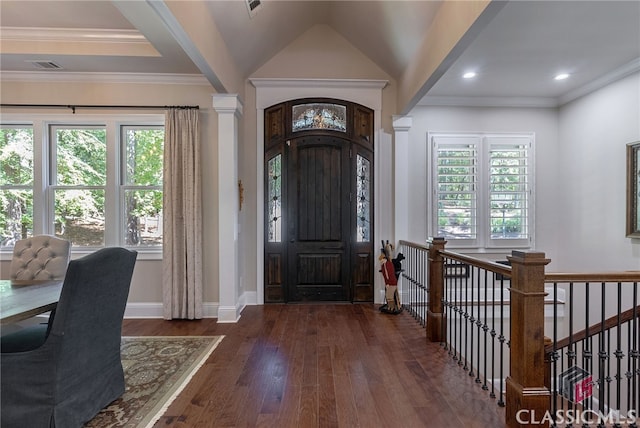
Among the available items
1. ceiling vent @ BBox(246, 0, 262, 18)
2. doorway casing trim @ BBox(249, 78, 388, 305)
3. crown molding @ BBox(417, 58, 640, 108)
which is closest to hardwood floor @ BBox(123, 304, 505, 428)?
doorway casing trim @ BBox(249, 78, 388, 305)

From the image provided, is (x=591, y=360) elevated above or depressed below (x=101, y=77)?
below

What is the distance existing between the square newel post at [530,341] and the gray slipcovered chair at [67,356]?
242 cm

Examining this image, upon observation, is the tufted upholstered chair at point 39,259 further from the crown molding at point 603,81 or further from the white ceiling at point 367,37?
the crown molding at point 603,81

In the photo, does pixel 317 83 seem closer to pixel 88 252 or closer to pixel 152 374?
pixel 88 252

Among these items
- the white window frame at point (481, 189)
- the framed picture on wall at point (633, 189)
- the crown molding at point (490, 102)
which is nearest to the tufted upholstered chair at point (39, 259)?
the white window frame at point (481, 189)

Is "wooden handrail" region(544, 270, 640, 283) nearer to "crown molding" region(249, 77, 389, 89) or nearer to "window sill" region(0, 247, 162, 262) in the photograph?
"crown molding" region(249, 77, 389, 89)

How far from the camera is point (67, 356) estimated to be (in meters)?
1.83

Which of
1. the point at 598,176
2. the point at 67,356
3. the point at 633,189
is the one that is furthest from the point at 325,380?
the point at 598,176

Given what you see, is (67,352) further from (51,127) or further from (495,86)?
(495,86)

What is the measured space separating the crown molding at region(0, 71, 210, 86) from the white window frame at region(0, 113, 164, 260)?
405 millimetres

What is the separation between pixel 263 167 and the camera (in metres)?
4.57

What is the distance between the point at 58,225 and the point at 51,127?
119 cm

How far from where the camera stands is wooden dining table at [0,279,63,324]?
1718mm

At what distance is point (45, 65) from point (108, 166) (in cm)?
123
